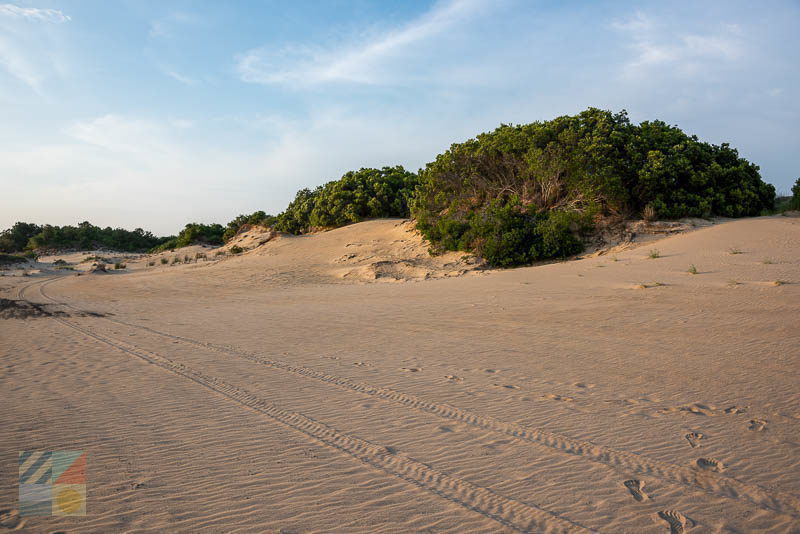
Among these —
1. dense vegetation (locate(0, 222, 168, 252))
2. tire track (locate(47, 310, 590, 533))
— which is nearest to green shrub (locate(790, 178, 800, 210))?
tire track (locate(47, 310, 590, 533))

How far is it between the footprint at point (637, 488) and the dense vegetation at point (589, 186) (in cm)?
1616

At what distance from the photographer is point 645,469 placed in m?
4.02

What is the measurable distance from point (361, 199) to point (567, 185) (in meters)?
15.1

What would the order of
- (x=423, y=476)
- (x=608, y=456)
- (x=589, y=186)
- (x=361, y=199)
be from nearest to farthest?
(x=423, y=476)
(x=608, y=456)
(x=589, y=186)
(x=361, y=199)

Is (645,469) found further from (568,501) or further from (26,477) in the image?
(26,477)

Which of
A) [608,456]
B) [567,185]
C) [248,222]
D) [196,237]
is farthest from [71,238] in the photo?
[608,456]

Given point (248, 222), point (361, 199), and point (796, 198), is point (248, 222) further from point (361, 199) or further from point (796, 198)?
point (796, 198)

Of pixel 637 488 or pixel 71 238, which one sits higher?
pixel 71 238

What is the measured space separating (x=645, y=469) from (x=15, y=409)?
264 inches

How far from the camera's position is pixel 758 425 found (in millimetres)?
4797

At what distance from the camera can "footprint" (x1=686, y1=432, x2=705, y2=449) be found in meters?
4.43

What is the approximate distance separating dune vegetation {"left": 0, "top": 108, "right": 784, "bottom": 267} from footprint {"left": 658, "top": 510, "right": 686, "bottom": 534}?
1657 cm

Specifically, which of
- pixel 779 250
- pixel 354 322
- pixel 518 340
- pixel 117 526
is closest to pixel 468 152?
pixel 779 250

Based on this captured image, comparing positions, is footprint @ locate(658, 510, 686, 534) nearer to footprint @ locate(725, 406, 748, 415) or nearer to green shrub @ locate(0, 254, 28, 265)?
footprint @ locate(725, 406, 748, 415)
